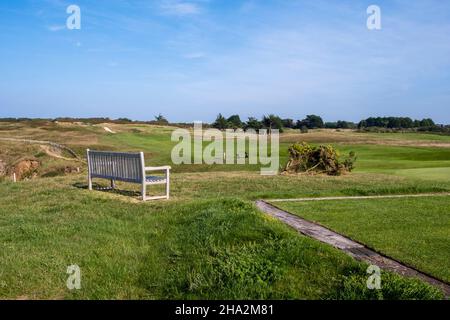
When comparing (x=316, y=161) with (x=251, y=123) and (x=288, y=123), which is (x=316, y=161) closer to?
(x=251, y=123)

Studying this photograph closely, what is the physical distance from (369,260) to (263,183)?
32.7ft

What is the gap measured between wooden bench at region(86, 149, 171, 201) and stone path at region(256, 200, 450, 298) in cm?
360

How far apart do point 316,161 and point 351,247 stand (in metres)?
14.6

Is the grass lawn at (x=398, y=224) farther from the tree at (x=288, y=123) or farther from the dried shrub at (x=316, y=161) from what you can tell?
the tree at (x=288, y=123)


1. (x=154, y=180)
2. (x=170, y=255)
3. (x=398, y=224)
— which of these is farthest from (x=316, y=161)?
(x=170, y=255)

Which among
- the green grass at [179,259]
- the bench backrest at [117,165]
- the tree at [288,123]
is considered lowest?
the green grass at [179,259]

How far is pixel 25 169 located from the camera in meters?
29.9

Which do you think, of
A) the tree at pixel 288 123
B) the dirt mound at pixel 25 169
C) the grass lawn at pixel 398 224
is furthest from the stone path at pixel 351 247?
the tree at pixel 288 123

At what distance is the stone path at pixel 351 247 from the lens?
5.45 meters

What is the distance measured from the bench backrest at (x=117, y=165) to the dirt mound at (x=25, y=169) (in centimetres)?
1627

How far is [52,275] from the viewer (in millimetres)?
5656

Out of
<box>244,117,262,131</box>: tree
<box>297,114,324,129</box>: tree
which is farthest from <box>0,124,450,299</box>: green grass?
<box>297,114,324,129</box>: tree

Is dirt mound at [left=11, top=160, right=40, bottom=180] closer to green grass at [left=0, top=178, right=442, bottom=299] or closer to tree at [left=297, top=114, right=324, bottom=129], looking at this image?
green grass at [left=0, top=178, right=442, bottom=299]
